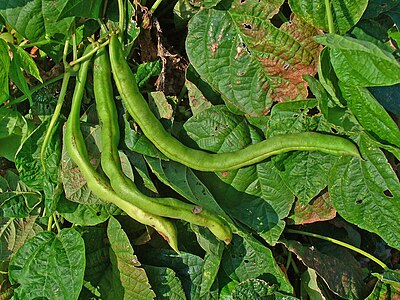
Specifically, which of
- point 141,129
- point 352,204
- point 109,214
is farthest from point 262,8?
point 109,214

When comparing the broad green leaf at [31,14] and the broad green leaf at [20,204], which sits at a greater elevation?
the broad green leaf at [31,14]

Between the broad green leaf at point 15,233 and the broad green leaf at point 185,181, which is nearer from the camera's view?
the broad green leaf at point 185,181

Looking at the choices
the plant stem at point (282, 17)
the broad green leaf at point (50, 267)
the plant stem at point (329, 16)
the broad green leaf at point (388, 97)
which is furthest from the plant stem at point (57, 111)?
the broad green leaf at point (388, 97)

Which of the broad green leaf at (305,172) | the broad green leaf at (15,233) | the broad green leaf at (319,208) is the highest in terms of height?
the broad green leaf at (305,172)

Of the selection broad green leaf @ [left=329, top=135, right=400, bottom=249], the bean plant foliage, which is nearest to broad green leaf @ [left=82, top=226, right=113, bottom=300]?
the bean plant foliage

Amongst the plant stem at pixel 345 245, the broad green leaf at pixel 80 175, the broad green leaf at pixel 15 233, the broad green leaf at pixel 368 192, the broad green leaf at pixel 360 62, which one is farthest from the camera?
the broad green leaf at pixel 15 233

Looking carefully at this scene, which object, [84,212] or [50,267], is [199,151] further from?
[50,267]

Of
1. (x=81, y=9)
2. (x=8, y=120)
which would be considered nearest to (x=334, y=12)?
(x=81, y=9)

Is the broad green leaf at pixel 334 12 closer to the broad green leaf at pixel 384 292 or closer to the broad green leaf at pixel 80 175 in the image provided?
the broad green leaf at pixel 80 175
